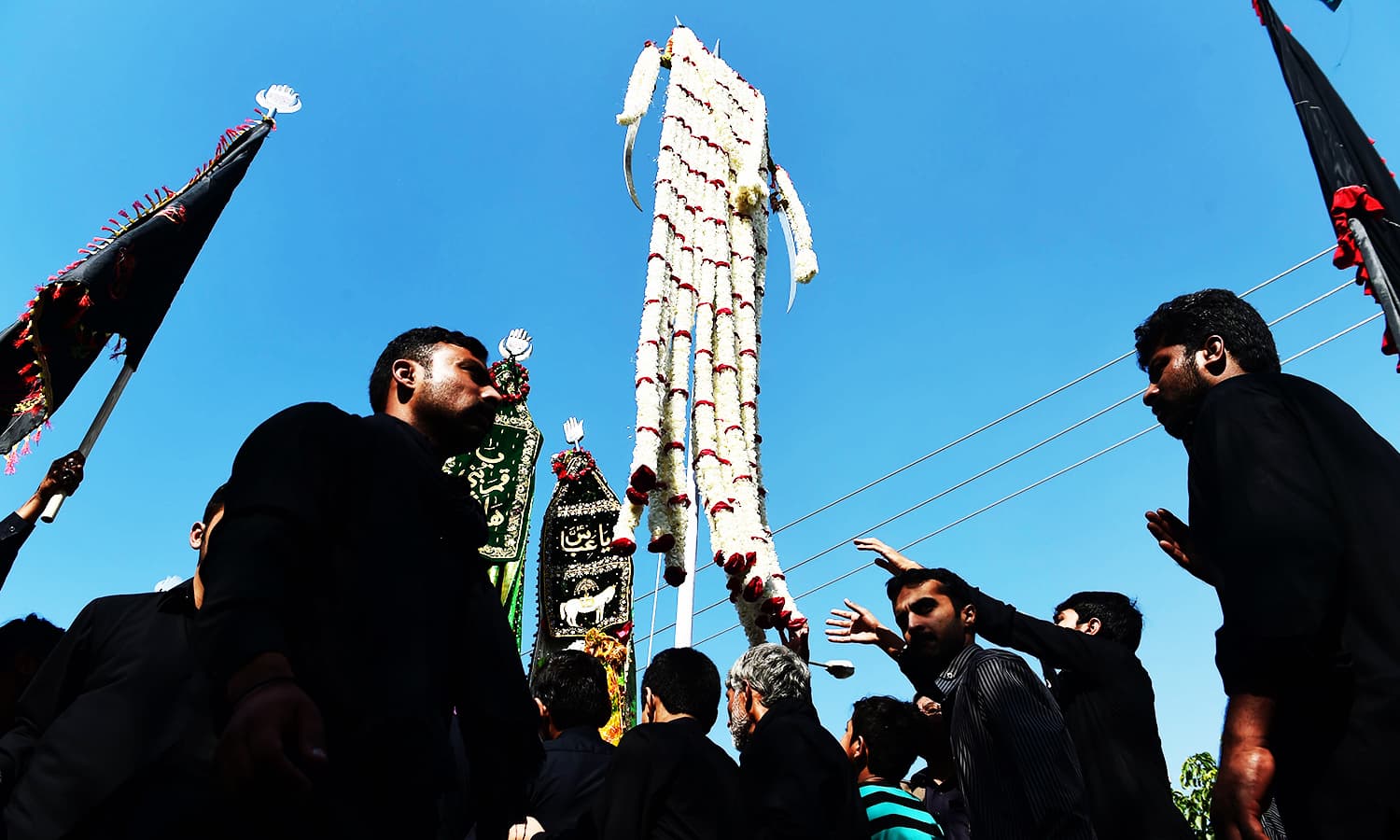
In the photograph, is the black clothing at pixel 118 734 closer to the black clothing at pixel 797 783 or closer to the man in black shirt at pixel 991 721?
the black clothing at pixel 797 783

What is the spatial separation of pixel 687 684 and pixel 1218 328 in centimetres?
210

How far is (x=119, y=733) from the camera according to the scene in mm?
2051

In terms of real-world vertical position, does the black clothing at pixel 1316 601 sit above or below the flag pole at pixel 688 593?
below

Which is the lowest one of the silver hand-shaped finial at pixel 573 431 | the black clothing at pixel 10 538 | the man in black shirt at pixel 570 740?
the man in black shirt at pixel 570 740

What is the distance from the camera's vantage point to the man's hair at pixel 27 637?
3.27 m

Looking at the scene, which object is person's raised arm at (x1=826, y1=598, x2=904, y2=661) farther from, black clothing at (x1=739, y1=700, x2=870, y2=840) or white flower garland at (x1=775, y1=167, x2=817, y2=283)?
white flower garland at (x1=775, y1=167, x2=817, y2=283)

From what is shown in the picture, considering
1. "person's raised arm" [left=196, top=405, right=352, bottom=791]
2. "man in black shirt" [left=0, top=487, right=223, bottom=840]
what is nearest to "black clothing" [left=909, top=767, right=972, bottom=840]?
"man in black shirt" [left=0, top=487, right=223, bottom=840]

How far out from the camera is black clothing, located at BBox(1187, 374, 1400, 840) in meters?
1.63

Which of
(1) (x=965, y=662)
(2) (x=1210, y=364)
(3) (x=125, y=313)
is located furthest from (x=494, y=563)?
(2) (x=1210, y=364)

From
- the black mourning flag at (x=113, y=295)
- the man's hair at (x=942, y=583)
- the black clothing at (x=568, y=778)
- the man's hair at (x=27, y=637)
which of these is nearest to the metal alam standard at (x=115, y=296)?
the black mourning flag at (x=113, y=295)

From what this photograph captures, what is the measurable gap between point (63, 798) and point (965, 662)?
8.15ft

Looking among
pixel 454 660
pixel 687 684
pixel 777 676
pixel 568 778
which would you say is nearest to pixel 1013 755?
pixel 777 676

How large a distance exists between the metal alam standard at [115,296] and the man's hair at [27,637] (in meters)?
2.25

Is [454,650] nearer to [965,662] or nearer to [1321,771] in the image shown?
[1321,771]
